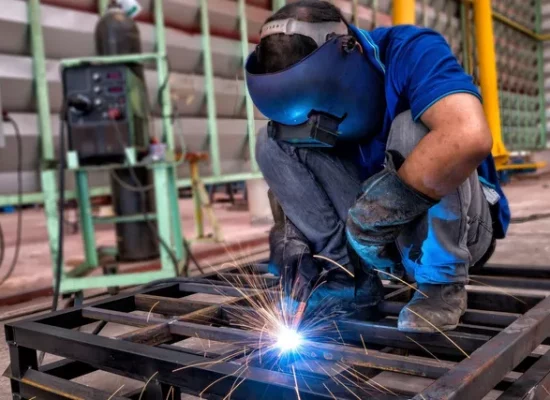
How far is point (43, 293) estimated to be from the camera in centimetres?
286

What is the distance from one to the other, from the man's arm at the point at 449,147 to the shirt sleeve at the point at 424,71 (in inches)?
0.8

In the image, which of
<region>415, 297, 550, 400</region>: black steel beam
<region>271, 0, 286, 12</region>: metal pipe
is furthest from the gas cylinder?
<region>415, 297, 550, 400</region>: black steel beam

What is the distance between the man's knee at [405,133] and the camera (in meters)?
1.16

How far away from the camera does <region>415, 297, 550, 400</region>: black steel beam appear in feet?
2.75

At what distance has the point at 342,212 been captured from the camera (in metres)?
1.48

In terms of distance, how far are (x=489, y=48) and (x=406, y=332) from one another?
6859 mm

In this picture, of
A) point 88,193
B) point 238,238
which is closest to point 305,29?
point 88,193

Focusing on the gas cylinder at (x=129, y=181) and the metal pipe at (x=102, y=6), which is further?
the metal pipe at (x=102, y=6)

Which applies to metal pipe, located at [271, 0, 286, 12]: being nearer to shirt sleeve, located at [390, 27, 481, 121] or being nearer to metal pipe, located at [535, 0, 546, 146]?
shirt sleeve, located at [390, 27, 481, 121]

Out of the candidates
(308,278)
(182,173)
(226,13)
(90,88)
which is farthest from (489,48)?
(308,278)

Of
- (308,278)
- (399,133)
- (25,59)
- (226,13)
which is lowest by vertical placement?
(308,278)

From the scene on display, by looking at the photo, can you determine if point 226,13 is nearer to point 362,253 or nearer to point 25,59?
point 25,59

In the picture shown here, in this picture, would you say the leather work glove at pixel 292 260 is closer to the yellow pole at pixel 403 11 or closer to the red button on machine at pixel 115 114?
the red button on machine at pixel 115 114

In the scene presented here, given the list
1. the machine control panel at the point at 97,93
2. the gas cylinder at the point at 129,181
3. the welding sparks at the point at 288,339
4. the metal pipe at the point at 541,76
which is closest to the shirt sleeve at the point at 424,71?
the welding sparks at the point at 288,339
